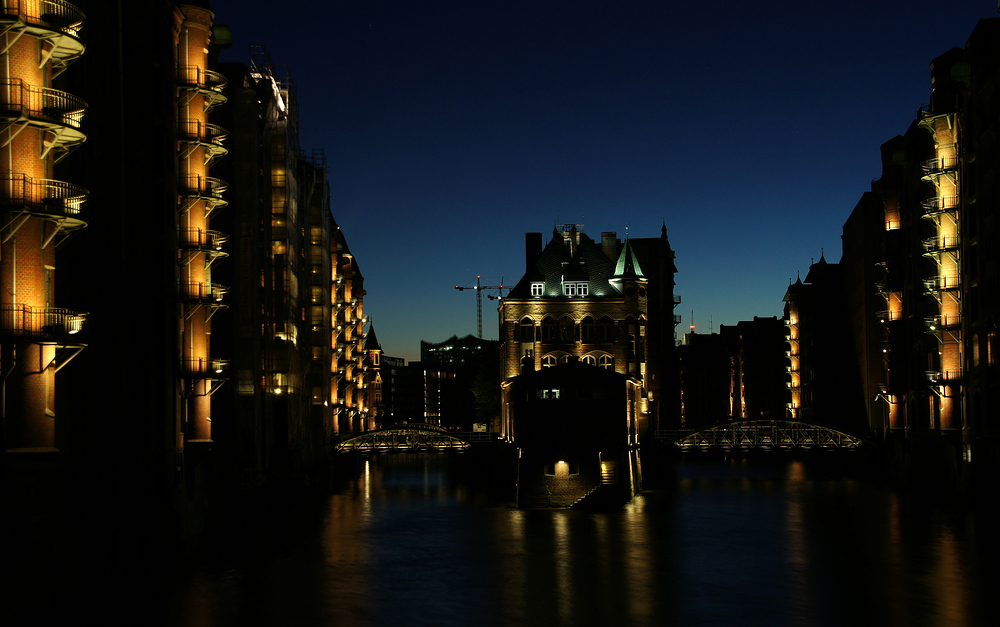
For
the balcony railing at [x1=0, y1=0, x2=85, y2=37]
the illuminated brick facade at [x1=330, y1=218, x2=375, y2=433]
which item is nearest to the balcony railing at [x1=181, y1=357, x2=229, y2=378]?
the balcony railing at [x1=0, y1=0, x2=85, y2=37]

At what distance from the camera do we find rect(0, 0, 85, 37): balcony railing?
106ft

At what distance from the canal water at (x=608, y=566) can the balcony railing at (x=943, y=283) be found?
43.7 feet

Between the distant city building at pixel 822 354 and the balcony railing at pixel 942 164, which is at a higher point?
the balcony railing at pixel 942 164

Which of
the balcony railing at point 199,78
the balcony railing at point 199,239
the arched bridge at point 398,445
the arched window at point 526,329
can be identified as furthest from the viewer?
the arched window at point 526,329

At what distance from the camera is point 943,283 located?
2788 inches

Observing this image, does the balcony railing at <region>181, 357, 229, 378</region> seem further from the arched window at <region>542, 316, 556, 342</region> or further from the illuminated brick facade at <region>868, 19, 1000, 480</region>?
the arched window at <region>542, 316, 556, 342</region>

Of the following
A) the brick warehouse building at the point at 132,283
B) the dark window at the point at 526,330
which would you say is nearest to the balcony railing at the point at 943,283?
the brick warehouse building at the point at 132,283

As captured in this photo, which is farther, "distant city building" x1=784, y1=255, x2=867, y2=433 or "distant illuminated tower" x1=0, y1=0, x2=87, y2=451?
"distant city building" x1=784, y1=255, x2=867, y2=433

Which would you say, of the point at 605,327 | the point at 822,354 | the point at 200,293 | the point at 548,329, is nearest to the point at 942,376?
the point at 605,327

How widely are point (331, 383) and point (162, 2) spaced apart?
211ft

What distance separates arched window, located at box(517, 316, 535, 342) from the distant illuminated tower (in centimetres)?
7729

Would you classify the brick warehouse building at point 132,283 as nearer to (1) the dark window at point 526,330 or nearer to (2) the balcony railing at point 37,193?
(2) the balcony railing at point 37,193

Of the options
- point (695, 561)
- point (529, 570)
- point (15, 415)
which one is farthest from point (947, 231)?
point (15, 415)

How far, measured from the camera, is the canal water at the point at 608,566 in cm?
3641
